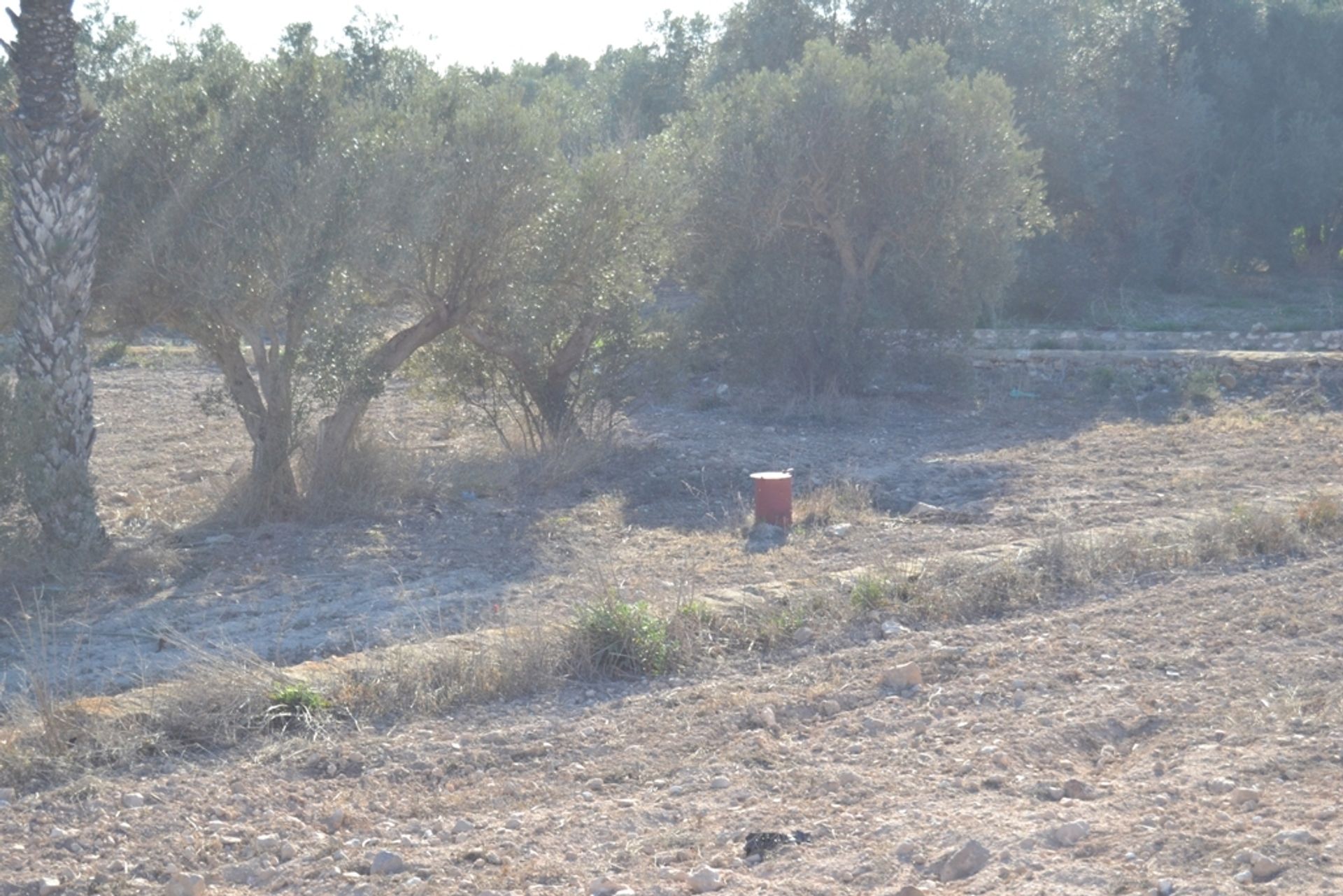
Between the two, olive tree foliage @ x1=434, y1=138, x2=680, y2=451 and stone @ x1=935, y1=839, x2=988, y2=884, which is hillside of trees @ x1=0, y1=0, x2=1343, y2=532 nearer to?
olive tree foliage @ x1=434, y1=138, x2=680, y2=451

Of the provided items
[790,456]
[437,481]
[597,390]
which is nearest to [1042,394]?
[790,456]

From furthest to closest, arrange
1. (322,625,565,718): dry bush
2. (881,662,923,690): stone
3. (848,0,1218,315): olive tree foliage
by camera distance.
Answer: (848,0,1218,315): olive tree foliage
(881,662,923,690): stone
(322,625,565,718): dry bush

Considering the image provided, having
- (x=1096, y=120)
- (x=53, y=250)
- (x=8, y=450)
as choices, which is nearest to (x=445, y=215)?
(x=53, y=250)

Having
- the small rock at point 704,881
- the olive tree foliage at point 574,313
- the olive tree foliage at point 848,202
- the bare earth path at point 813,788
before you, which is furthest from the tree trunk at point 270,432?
the olive tree foliage at point 848,202

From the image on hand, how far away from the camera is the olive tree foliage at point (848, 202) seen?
16.1 m

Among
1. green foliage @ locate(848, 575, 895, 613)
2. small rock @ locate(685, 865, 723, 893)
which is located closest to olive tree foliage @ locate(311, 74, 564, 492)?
green foliage @ locate(848, 575, 895, 613)

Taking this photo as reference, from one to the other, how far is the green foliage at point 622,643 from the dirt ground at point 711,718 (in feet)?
0.53

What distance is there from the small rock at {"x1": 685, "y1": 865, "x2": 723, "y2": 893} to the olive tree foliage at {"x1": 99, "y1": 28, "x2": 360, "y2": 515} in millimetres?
6711

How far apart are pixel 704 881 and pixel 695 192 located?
41.1 ft

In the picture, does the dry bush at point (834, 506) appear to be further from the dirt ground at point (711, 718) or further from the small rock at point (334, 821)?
the small rock at point (334, 821)

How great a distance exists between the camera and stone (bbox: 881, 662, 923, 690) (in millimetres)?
6023

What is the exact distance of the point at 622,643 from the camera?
21.1 feet

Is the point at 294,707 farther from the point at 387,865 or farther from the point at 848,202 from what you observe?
the point at 848,202

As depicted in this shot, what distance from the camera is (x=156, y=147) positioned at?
948 centimetres
